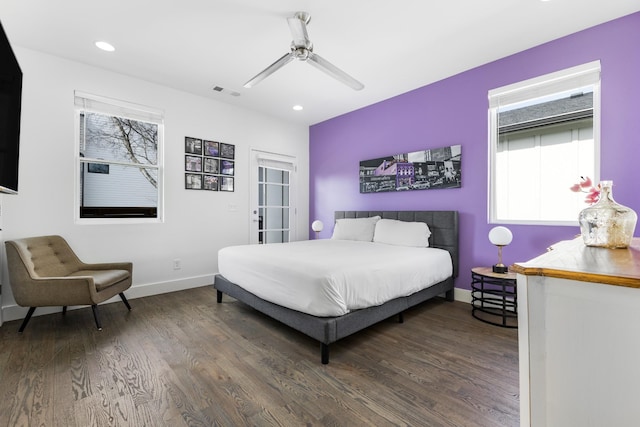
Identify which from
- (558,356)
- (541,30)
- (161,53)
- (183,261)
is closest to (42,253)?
(183,261)

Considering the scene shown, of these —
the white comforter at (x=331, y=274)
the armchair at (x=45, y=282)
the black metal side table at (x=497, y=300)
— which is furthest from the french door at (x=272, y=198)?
the black metal side table at (x=497, y=300)

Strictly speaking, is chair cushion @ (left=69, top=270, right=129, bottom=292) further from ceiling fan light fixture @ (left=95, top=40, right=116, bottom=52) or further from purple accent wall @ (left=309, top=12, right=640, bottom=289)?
purple accent wall @ (left=309, top=12, right=640, bottom=289)

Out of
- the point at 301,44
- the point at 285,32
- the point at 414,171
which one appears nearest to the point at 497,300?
the point at 414,171

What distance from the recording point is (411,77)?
11.3 ft

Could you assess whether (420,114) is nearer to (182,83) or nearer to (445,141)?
(445,141)

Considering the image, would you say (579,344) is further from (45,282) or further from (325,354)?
(45,282)

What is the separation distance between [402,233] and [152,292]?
3.23 m

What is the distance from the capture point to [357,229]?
13.1 ft

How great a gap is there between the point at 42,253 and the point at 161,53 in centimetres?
229

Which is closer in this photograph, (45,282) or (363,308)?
(363,308)

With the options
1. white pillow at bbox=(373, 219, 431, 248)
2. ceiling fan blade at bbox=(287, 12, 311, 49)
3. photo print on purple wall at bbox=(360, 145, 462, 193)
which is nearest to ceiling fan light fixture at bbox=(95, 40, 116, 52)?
ceiling fan blade at bbox=(287, 12, 311, 49)

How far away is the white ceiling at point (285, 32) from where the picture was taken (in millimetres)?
2254

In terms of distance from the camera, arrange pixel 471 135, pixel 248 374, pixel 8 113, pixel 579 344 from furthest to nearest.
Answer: pixel 471 135 → pixel 8 113 → pixel 248 374 → pixel 579 344

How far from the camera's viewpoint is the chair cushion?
8.32ft
